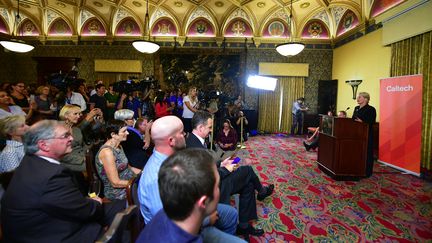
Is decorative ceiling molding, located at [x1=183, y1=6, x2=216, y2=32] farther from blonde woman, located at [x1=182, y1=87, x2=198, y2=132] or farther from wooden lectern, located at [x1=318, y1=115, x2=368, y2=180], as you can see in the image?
wooden lectern, located at [x1=318, y1=115, x2=368, y2=180]

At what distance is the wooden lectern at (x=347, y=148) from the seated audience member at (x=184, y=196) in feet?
13.1

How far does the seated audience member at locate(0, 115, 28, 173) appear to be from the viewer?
2.18 meters

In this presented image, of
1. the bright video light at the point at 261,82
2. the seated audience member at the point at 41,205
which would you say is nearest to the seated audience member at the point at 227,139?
the seated audience member at the point at 41,205

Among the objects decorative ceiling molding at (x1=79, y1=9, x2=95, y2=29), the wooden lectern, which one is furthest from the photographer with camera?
decorative ceiling molding at (x1=79, y1=9, x2=95, y2=29)

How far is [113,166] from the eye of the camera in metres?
2.22

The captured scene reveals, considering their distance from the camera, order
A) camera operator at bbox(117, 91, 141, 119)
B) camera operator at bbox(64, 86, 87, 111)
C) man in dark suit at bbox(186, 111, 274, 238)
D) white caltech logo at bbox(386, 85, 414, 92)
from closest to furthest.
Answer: man in dark suit at bbox(186, 111, 274, 238), white caltech logo at bbox(386, 85, 414, 92), camera operator at bbox(64, 86, 87, 111), camera operator at bbox(117, 91, 141, 119)

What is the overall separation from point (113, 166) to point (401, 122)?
562 centimetres

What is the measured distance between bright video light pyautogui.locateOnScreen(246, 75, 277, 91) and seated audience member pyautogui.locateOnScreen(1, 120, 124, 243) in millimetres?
9258

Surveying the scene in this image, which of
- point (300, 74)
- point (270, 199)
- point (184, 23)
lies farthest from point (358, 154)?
point (184, 23)

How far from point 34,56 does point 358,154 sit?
1229 cm

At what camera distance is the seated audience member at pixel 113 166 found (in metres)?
2.22

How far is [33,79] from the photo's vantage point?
10.7m

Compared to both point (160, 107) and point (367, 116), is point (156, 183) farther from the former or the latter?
point (160, 107)

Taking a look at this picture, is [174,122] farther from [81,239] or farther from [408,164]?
[408,164]
